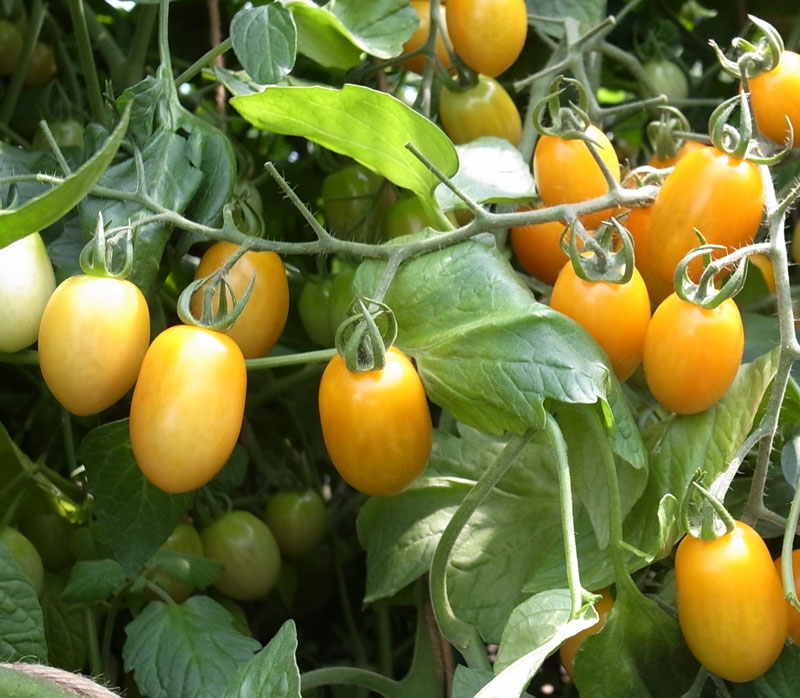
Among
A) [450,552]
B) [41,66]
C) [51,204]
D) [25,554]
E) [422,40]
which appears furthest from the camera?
[41,66]

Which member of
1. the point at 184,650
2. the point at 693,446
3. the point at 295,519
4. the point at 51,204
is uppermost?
the point at 51,204

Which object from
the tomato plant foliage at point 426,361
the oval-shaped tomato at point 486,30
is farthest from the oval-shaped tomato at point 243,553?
Answer: the oval-shaped tomato at point 486,30

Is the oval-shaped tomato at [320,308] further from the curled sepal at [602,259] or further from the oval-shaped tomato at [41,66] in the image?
the oval-shaped tomato at [41,66]

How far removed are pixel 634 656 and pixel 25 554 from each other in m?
0.43

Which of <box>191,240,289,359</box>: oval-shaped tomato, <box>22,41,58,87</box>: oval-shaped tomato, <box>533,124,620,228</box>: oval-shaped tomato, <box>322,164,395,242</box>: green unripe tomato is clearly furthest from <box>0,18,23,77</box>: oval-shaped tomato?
<box>533,124,620,228</box>: oval-shaped tomato

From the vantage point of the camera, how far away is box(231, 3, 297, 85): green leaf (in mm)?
636

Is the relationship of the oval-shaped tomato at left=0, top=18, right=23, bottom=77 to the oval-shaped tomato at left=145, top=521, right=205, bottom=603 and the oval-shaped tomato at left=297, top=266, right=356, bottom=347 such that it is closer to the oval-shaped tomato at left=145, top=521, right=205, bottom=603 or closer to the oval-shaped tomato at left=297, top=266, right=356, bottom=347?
the oval-shaped tomato at left=297, top=266, right=356, bottom=347

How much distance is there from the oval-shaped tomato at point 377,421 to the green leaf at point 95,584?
0.70ft

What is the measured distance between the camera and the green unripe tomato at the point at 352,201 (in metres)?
0.84

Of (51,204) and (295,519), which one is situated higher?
(51,204)

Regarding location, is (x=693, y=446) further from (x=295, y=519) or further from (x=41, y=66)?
(x=41, y=66)

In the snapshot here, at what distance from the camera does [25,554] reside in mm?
724

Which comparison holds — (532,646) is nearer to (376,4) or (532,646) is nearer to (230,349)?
(230,349)

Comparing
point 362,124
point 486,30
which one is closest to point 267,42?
point 362,124
